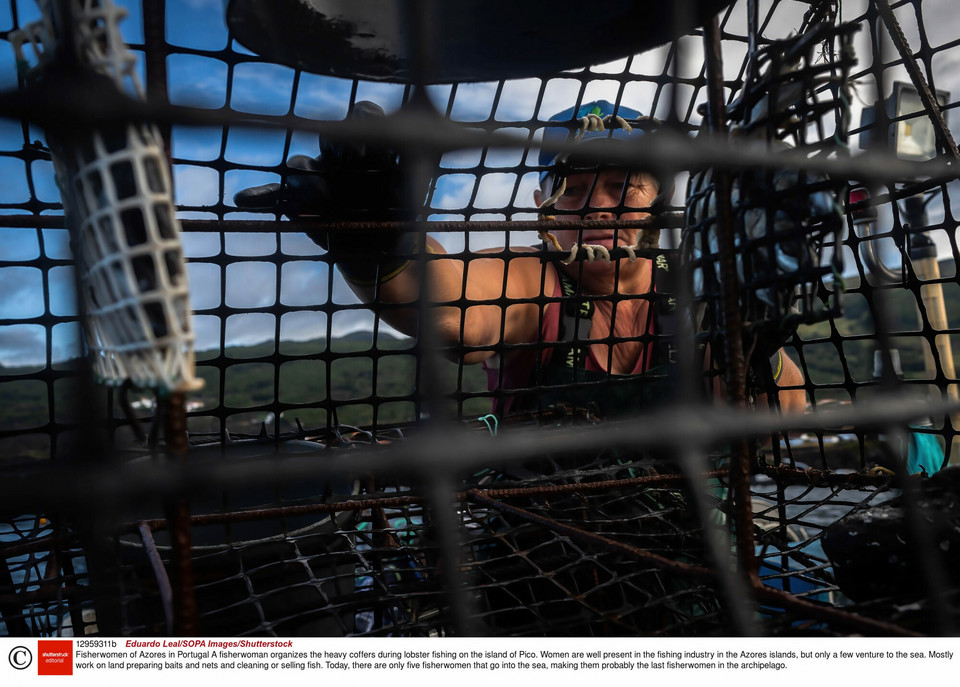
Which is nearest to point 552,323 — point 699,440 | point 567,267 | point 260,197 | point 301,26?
point 567,267

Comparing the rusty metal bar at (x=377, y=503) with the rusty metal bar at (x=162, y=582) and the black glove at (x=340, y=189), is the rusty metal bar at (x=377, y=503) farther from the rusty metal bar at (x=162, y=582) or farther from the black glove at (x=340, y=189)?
the black glove at (x=340, y=189)

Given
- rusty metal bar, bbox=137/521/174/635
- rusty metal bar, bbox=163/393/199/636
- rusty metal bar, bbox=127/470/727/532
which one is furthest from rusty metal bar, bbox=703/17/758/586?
rusty metal bar, bbox=137/521/174/635

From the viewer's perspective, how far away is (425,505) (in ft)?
3.03

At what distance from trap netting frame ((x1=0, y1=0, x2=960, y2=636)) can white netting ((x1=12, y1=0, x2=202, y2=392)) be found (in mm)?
28

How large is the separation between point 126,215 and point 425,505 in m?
0.71

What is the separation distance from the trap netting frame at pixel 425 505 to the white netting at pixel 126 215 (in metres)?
0.03

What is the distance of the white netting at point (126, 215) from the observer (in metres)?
0.28

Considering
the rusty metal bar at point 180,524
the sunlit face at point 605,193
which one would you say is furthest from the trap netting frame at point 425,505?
the sunlit face at point 605,193

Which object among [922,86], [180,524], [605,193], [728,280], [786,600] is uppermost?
[605,193]

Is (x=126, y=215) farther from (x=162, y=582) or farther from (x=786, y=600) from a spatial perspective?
(x=786, y=600)

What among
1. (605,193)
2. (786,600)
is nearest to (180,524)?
(786,600)

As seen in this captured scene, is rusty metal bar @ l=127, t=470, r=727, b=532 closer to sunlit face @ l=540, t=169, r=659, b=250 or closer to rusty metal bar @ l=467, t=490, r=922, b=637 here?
Result: rusty metal bar @ l=467, t=490, r=922, b=637

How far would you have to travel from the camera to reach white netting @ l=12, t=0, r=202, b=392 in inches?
10.9
